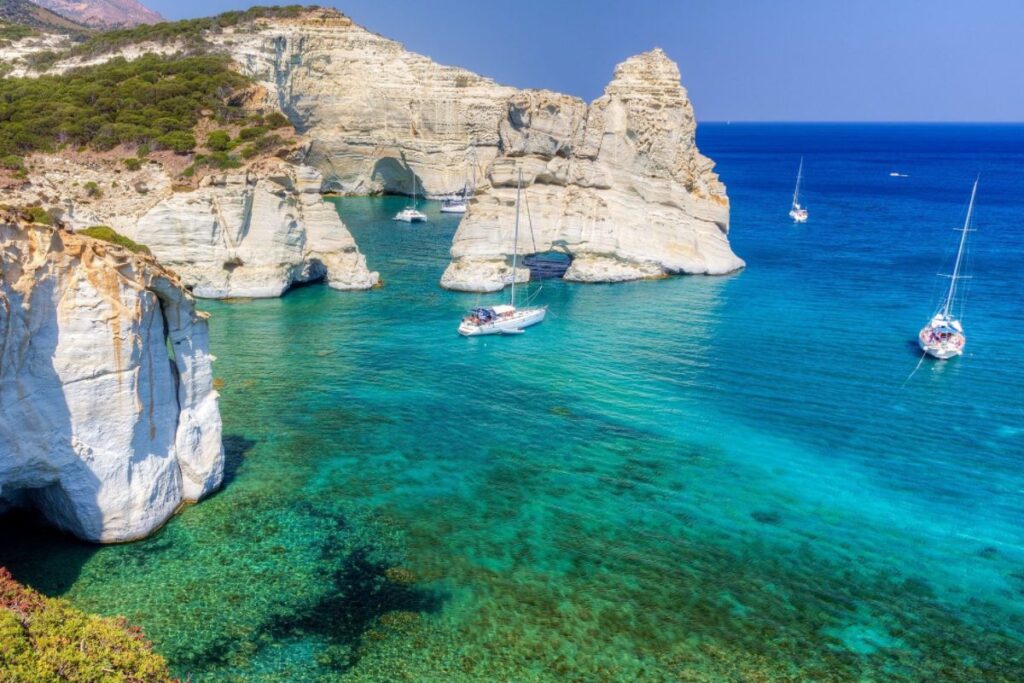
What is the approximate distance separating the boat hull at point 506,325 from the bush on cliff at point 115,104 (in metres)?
23.1

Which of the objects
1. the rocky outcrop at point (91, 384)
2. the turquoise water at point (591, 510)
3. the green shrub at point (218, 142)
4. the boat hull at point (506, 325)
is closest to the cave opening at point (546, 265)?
the turquoise water at point (591, 510)

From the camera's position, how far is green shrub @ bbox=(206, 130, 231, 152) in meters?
49.3

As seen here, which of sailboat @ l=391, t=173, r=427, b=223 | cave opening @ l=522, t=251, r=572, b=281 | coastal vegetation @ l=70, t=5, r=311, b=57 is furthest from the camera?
sailboat @ l=391, t=173, r=427, b=223

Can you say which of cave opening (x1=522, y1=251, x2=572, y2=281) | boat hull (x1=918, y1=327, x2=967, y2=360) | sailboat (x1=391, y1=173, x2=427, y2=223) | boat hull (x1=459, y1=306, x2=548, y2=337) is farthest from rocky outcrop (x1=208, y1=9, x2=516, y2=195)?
boat hull (x1=918, y1=327, x2=967, y2=360)

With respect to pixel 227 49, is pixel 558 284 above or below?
below

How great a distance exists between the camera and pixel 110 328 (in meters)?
18.3

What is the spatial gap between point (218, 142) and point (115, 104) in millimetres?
9445

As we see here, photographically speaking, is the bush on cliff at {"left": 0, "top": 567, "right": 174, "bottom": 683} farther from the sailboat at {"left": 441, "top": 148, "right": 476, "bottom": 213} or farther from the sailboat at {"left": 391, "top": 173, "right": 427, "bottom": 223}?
the sailboat at {"left": 441, "top": 148, "right": 476, "bottom": 213}

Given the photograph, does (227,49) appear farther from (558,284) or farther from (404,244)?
(558,284)

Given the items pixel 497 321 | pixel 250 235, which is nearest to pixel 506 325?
pixel 497 321

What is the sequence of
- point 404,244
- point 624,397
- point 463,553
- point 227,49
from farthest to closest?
point 227,49, point 404,244, point 624,397, point 463,553

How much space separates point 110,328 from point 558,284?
37753 millimetres

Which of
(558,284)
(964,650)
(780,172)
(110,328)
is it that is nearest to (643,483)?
(964,650)

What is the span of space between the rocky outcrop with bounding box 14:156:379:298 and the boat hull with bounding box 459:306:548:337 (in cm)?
1377
